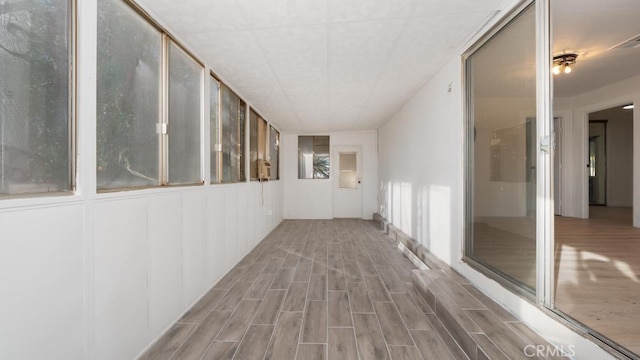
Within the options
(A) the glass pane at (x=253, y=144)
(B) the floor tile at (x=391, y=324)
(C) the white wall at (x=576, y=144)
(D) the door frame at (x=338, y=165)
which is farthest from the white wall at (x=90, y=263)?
(C) the white wall at (x=576, y=144)

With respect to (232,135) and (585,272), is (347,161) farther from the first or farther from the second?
(585,272)

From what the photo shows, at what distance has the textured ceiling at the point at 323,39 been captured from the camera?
193 centimetres

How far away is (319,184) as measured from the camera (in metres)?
7.49

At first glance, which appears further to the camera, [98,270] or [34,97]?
[98,270]

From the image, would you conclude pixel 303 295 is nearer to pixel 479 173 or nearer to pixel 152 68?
pixel 479 173

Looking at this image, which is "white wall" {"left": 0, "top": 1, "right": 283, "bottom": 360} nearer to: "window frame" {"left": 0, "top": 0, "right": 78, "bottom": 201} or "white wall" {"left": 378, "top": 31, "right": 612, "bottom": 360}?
"window frame" {"left": 0, "top": 0, "right": 78, "bottom": 201}

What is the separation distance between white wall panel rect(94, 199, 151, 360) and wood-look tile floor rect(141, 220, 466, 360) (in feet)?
0.83

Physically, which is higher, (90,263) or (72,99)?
(72,99)

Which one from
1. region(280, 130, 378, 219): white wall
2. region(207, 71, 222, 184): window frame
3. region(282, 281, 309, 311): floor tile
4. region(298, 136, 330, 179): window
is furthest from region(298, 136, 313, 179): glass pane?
region(282, 281, 309, 311): floor tile

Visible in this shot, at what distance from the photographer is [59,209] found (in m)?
1.21

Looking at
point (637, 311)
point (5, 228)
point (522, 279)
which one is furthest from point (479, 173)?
point (5, 228)

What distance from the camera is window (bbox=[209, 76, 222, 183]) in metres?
2.92

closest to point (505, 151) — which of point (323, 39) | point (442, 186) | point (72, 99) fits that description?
point (442, 186)

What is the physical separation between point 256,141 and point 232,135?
50.6 inches
